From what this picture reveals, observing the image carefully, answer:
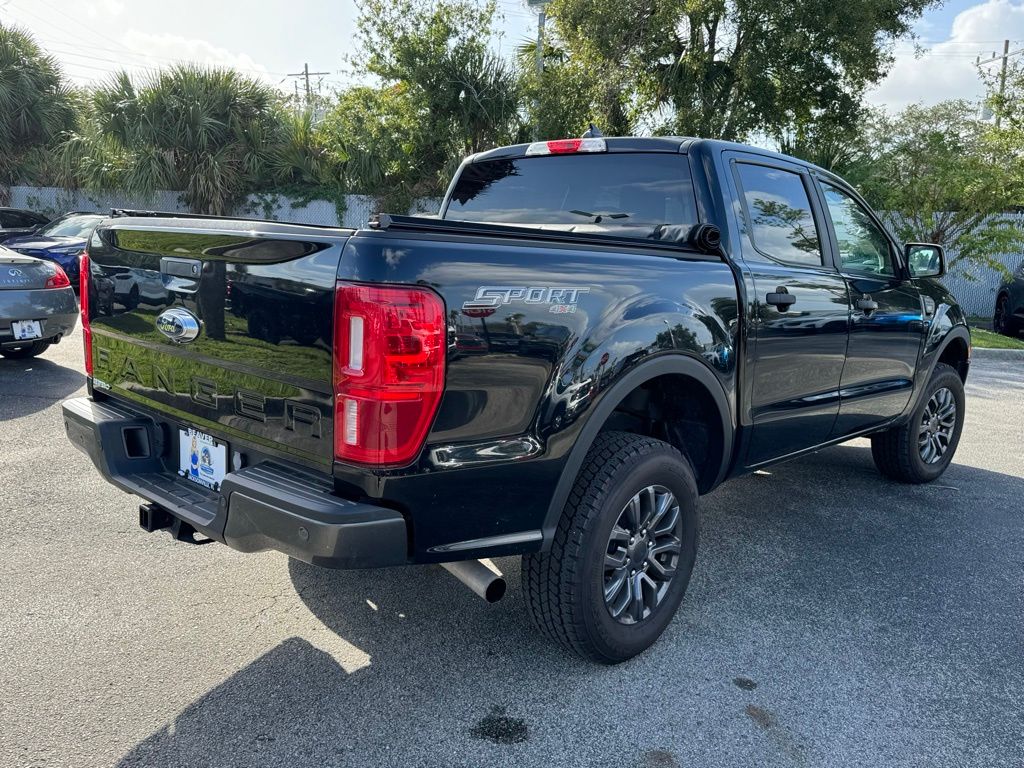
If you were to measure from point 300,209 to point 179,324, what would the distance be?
16.4 metres

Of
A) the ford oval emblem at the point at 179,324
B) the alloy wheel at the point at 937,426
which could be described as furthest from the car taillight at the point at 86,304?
the alloy wheel at the point at 937,426

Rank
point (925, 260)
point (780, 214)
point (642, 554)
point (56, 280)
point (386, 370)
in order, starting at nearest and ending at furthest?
point (386, 370) → point (642, 554) → point (780, 214) → point (925, 260) → point (56, 280)

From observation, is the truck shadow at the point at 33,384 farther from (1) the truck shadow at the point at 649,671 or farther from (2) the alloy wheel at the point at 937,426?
(2) the alloy wheel at the point at 937,426

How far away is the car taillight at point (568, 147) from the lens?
365 cm

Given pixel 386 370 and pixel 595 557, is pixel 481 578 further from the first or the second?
pixel 386 370

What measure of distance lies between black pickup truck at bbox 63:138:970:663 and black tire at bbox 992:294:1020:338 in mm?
10692

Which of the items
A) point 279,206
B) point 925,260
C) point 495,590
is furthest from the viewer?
point 279,206

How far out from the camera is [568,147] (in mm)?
3770

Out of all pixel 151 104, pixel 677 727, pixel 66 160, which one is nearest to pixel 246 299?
pixel 677 727

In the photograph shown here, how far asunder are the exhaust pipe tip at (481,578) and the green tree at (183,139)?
1677 centimetres

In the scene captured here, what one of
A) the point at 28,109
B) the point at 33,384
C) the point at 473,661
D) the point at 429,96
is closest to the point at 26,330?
the point at 33,384

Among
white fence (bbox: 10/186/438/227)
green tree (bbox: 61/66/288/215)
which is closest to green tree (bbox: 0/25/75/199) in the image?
white fence (bbox: 10/186/438/227)

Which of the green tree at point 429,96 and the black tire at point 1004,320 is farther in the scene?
the green tree at point 429,96

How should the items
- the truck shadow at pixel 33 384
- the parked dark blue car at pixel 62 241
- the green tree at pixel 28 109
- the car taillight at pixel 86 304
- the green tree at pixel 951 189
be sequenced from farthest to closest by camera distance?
the green tree at pixel 28 109, the green tree at pixel 951 189, the parked dark blue car at pixel 62 241, the truck shadow at pixel 33 384, the car taillight at pixel 86 304
